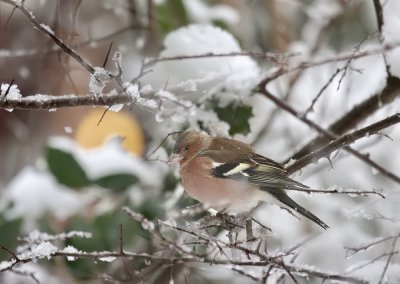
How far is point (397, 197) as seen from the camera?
2.79 metres

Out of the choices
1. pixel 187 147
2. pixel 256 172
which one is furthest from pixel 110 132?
pixel 256 172

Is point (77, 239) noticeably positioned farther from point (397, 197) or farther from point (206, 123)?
point (397, 197)

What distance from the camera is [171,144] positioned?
3197 mm

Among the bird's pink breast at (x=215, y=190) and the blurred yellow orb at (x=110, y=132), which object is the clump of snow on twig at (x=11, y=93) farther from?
the blurred yellow orb at (x=110, y=132)

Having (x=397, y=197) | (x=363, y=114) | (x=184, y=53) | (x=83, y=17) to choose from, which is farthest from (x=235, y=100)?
(x=83, y=17)

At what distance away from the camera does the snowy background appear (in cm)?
222

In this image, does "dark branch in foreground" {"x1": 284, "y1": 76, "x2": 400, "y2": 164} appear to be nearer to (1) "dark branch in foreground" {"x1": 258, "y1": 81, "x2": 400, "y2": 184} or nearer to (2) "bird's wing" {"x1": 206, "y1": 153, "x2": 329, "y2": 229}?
(1) "dark branch in foreground" {"x1": 258, "y1": 81, "x2": 400, "y2": 184}

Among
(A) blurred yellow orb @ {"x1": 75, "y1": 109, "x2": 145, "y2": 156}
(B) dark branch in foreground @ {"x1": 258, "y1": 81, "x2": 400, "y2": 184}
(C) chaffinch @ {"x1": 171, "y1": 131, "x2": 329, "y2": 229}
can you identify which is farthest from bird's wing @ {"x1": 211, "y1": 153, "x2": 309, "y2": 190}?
(A) blurred yellow orb @ {"x1": 75, "y1": 109, "x2": 145, "y2": 156}

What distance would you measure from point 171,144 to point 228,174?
1.72 feet

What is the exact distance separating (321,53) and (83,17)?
202 centimetres

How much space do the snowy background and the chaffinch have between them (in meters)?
0.10

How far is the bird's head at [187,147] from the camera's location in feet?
9.53

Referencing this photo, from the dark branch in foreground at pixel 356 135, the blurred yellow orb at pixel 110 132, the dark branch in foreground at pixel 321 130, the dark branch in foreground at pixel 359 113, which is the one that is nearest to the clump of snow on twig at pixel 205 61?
the dark branch in foreground at pixel 321 130

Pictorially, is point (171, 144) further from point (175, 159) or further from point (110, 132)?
point (110, 132)
